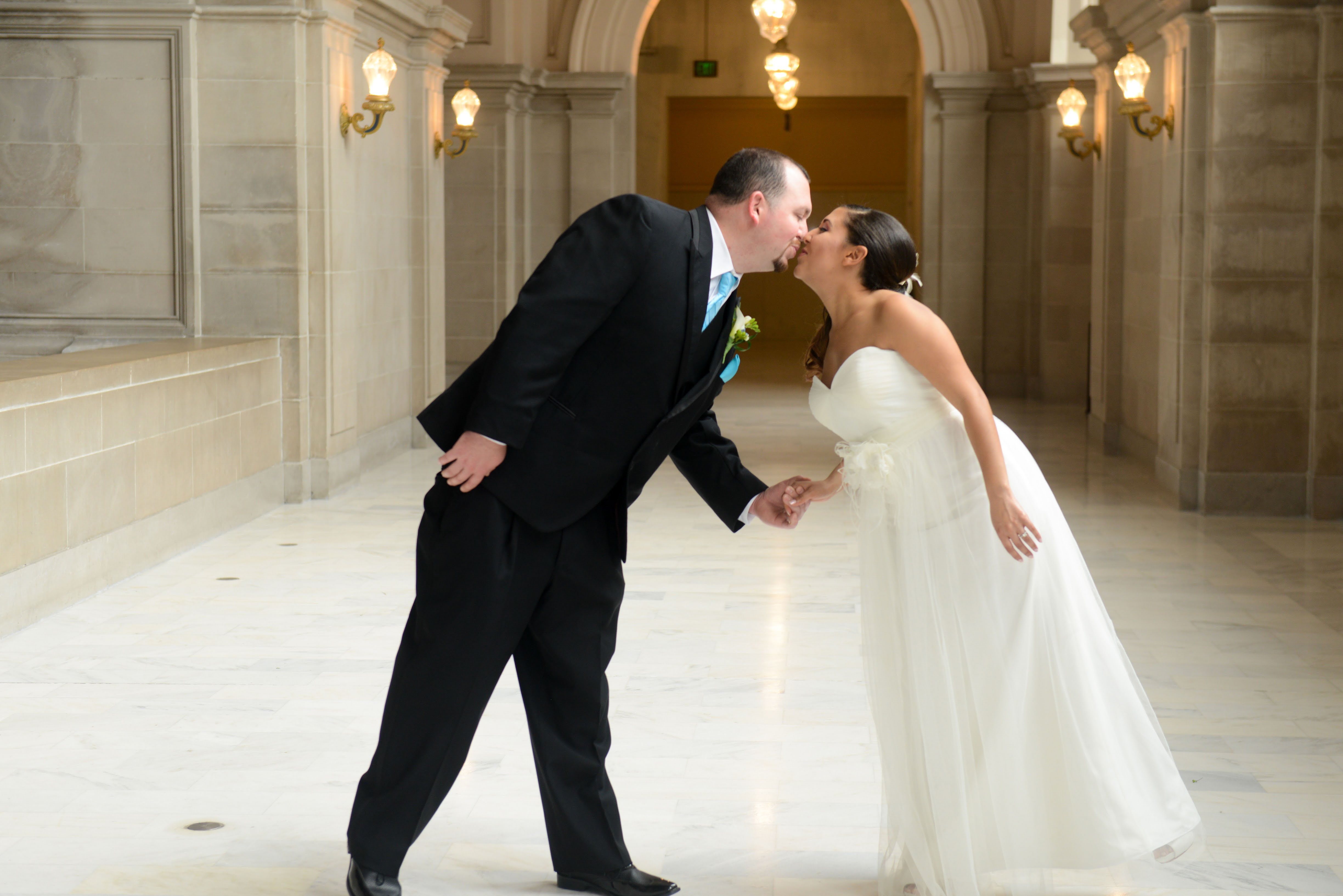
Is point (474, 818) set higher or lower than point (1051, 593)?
lower

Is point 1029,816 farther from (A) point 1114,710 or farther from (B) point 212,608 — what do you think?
(B) point 212,608

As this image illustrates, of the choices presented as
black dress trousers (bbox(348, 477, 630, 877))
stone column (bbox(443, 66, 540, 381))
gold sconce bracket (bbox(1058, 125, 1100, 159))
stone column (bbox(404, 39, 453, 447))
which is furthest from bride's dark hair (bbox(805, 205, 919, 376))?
stone column (bbox(443, 66, 540, 381))

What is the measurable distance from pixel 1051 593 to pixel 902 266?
2.78 feet

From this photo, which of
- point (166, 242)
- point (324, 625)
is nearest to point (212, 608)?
point (324, 625)

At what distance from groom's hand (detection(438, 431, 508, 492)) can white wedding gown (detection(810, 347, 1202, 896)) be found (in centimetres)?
86

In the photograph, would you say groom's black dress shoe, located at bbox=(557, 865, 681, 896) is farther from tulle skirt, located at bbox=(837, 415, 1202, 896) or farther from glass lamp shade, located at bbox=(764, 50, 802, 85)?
glass lamp shade, located at bbox=(764, 50, 802, 85)

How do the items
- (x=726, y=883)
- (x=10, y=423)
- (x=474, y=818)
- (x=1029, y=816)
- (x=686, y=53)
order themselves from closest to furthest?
(x=1029, y=816)
(x=726, y=883)
(x=474, y=818)
(x=10, y=423)
(x=686, y=53)

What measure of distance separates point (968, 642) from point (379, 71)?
7873 millimetres

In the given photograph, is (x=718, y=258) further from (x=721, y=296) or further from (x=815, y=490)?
(x=815, y=490)

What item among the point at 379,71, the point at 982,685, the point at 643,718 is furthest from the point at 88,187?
the point at 982,685

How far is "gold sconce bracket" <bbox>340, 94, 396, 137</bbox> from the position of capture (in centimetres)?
1009

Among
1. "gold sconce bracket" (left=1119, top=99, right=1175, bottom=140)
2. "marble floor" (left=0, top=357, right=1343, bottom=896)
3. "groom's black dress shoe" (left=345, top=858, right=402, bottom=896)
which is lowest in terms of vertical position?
"marble floor" (left=0, top=357, right=1343, bottom=896)

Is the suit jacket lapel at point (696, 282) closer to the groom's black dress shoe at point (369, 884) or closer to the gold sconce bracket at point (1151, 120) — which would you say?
the groom's black dress shoe at point (369, 884)

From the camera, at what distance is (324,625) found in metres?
6.49
